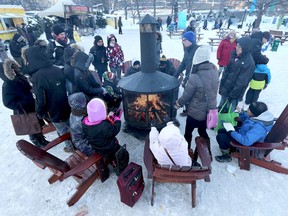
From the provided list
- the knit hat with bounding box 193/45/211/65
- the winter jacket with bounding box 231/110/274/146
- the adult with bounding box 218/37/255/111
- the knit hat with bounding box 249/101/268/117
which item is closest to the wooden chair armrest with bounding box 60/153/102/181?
the knit hat with bounding box 193/45/211/65

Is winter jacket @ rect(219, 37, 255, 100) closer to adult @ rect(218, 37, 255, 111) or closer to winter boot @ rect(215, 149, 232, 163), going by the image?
adult @ rect(218, 37, 255, 111)

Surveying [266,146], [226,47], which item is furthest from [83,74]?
[226,47]

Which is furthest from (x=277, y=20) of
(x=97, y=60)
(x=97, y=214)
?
(x=97, y=214)

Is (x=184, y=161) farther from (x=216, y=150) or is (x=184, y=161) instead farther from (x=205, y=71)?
(x=216, y=150)

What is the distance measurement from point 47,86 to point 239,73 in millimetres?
3707

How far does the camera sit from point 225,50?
5.71 metres

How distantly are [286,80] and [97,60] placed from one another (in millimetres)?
7337

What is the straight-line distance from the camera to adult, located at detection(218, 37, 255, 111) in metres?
3.49

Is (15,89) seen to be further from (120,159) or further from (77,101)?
(120,159)

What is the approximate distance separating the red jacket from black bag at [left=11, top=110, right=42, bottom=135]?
5.73 m

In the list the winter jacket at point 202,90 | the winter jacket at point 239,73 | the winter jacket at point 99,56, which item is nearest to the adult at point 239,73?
the winter jacket at point 239,73

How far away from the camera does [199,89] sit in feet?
8.84

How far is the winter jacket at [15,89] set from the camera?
2.78 m

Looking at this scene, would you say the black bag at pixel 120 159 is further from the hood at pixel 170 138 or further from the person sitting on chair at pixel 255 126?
the person sitting on chair at pixel 255 126
